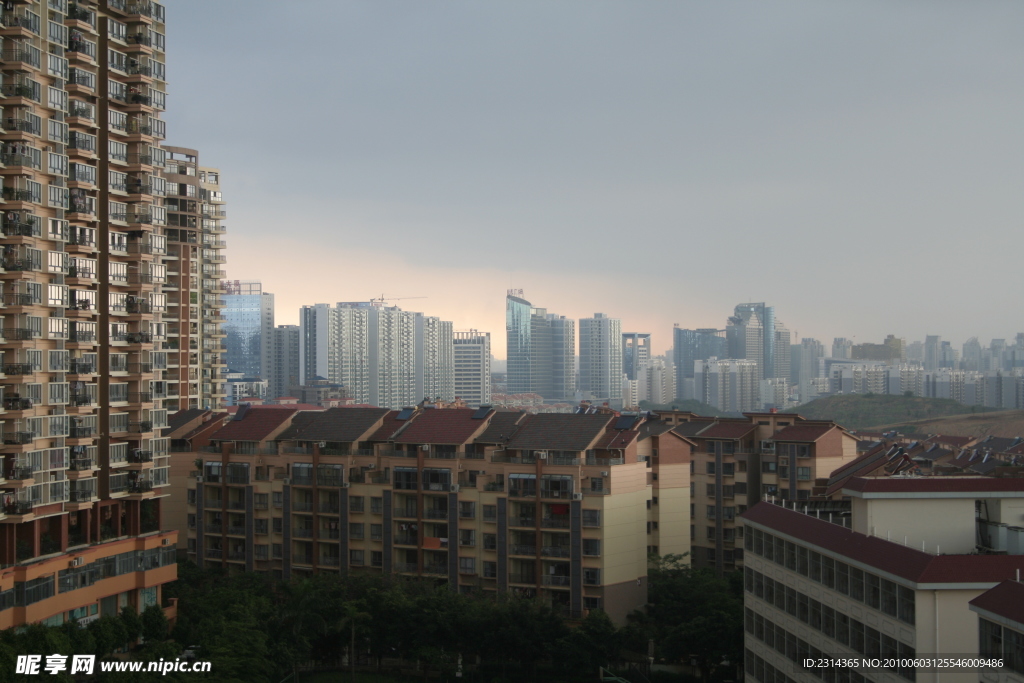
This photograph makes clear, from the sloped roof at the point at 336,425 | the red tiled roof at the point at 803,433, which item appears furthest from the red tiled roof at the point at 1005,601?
the sloped roof at the point at 336,425

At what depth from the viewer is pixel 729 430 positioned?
34938mm

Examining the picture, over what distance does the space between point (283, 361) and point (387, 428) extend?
11001 cm

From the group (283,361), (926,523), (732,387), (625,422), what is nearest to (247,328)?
(283,361)

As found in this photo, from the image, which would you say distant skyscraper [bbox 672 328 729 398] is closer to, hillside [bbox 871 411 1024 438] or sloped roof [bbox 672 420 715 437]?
hillside [bbox 871 411 1024 438]

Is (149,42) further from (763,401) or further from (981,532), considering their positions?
(763,401)

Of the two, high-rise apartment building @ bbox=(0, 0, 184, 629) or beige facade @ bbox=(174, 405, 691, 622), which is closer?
high-rise apartment building @ bbox=(0, 0, 184, 629)

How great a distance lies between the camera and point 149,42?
25.7 m

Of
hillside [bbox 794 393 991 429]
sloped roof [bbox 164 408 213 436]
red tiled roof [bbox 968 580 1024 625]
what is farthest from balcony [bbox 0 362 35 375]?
hillside [bbox 794 393 991 429]

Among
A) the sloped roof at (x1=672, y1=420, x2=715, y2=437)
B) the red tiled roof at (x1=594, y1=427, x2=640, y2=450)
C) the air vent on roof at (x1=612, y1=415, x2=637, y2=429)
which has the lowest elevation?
the sloped roof at (x1=672, y1=420, x2=715, y2=437)

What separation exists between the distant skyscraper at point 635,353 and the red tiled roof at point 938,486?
17312cm

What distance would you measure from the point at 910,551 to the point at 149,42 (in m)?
22.3

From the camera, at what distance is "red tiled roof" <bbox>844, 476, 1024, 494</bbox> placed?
15.9 metres

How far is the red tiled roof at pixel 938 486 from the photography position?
15.9 meters

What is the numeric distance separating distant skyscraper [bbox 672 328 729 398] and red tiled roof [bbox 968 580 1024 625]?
165536 mm
